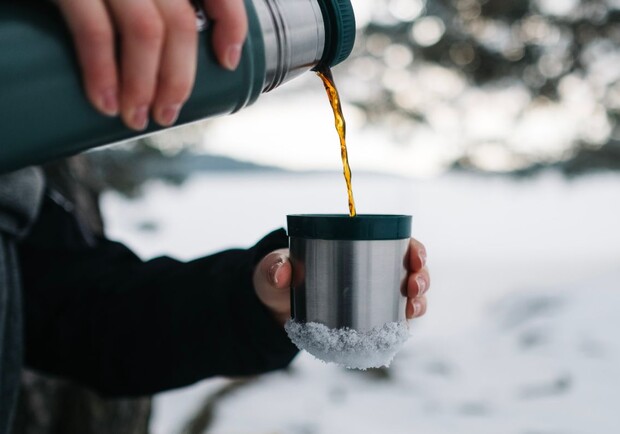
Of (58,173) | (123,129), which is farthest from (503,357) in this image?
(123,129)

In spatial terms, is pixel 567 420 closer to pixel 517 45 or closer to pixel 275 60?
pixel 517 45

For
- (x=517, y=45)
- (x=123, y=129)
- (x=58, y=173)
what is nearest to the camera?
(x=123, y=129)

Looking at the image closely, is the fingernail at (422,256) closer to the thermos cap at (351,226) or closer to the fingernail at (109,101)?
the thermos cap at (351,226)

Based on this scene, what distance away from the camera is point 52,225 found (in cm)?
119

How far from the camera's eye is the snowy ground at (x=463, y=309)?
212 cm

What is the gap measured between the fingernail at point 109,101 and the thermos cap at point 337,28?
0.78 feet

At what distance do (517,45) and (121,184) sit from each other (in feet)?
6.26

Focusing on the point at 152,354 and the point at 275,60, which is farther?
the point at 152,354

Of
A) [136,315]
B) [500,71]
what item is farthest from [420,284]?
[500,71]

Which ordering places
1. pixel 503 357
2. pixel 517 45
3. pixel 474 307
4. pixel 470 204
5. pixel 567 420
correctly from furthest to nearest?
pixel 470 204 → pixel 474 307 → pixel 503 357 → pixel 517 45 → pixel 567 420

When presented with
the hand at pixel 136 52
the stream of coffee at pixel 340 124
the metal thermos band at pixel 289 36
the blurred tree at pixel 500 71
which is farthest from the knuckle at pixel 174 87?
the blurred tree at pixel 500 71

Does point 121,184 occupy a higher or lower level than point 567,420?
higher

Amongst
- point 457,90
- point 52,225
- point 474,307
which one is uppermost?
point 457,90

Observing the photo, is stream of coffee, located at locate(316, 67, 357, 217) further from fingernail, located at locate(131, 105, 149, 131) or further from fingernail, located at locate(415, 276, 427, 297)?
fingernail, located at locate(131, 105, 149, 131)
